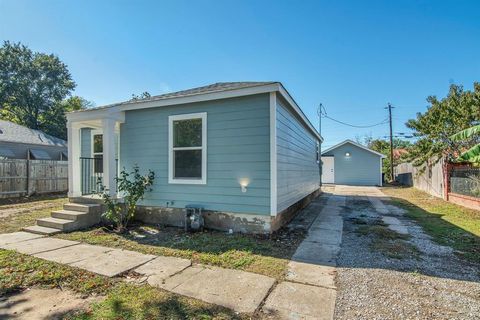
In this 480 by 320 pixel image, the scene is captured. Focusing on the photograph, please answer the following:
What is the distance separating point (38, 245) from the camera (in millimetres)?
4707

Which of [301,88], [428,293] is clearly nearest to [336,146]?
[301,88]

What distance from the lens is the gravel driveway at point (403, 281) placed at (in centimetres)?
254

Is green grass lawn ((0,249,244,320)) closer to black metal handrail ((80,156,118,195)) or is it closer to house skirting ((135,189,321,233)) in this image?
house skirting ((135,189,321,233))

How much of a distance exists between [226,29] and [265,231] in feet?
24.2

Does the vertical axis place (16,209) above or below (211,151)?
below

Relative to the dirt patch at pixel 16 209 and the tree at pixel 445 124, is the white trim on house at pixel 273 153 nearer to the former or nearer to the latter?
the dirt patch at pixel 16 209

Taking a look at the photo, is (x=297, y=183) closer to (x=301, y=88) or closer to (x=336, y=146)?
(x=301, y=88)

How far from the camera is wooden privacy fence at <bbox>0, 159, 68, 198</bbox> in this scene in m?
11.3

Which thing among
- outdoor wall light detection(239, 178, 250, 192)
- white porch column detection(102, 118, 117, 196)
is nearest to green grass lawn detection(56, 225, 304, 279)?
outdoor wall light detection(239, 178, 250, 192)

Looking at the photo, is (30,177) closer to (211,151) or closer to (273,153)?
(211,151)

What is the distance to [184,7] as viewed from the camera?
307 inches

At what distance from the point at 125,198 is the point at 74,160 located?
2559 millimetres

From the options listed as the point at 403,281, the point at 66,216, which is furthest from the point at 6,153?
the point at 403,281

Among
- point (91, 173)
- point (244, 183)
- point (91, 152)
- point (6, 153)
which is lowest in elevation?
point (244, 183)
